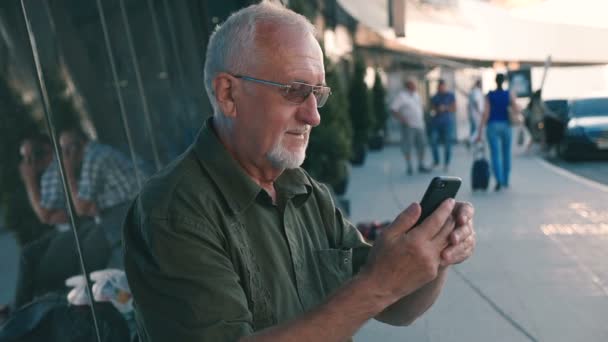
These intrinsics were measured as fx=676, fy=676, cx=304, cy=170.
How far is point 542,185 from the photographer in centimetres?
1050

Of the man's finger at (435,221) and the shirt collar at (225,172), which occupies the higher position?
the shirt collar at (225,172)

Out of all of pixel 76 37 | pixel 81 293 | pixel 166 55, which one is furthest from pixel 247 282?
pixel 166 55

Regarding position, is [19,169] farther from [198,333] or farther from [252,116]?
[198,333]

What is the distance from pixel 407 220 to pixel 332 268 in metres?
0.45

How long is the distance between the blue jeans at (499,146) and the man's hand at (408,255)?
8725 mm

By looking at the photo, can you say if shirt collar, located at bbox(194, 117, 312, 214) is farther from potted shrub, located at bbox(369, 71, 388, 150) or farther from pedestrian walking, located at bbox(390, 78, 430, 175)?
potted shrub, located at bbox(369, 71, 388, 150)

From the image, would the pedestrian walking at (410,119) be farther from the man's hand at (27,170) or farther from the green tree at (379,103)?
the man's hand at (27,170)

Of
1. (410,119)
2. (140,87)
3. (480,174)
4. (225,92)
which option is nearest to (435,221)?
(225,92)

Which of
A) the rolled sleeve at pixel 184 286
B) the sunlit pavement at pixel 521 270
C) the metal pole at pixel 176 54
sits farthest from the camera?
the metal pole at pixel 176 54

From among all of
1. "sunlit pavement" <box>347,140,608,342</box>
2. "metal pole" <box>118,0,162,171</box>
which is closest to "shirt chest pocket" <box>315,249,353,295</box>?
A: "sunlit pavement" <box>347,140,608,342</box>

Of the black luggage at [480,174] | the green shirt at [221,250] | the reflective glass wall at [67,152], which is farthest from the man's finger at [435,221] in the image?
the black luggage at [480,174]

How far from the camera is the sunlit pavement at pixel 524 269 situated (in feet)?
14.5

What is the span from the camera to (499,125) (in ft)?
32.4

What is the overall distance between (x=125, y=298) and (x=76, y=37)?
5.32ft
